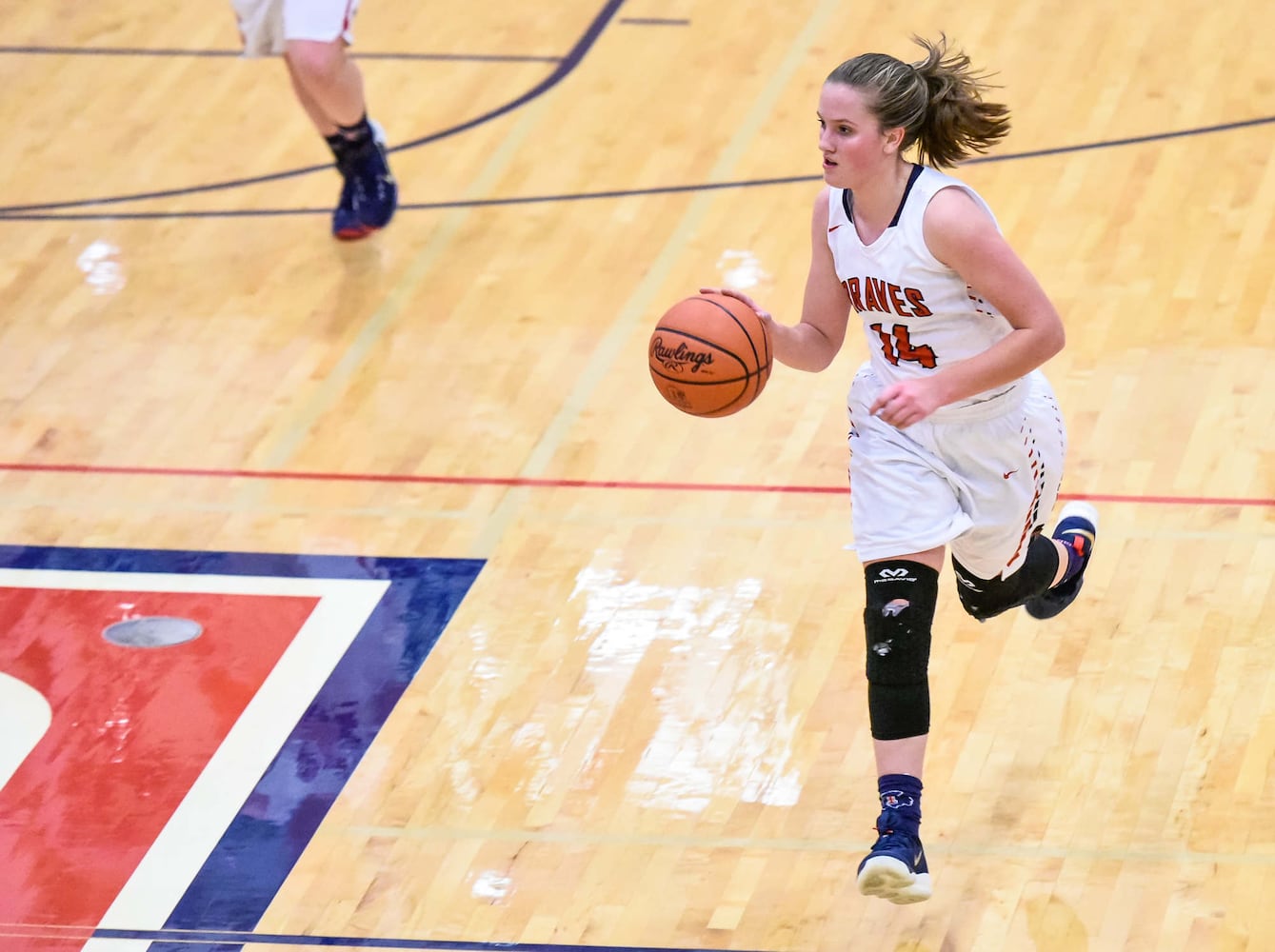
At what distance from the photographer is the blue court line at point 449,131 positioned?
820 centimetres

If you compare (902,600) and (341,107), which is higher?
(902,600)

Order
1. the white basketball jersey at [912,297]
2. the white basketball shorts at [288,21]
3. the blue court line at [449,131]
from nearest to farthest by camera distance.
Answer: the white basketball jersey at [912,297]
the white basketball shorts at [288,21]
the blue court line at [449,131]

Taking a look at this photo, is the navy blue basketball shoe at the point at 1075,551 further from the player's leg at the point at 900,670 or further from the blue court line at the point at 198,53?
the blue court line at the point at 198,53

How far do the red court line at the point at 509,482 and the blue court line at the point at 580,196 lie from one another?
1903 mm

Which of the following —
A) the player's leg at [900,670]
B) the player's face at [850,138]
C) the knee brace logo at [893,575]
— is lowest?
the player's leg at [900,670]

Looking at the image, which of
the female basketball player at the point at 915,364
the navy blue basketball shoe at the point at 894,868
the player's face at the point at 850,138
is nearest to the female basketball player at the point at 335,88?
the female basketball player at the point at 915,364

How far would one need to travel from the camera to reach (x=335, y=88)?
7.51 m

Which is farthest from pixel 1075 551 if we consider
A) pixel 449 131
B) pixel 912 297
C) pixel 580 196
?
pixel 449 131

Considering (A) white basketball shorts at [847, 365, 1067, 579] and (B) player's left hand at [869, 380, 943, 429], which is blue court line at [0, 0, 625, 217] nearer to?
(A) white basketball shorts at [847, 365, 1067, 579]

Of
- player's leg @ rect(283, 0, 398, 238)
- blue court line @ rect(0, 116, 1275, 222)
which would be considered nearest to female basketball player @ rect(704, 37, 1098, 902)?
player's leg @ rect(283, 0, 398, 238)

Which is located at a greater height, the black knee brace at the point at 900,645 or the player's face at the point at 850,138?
the player's face at the point at 850,138

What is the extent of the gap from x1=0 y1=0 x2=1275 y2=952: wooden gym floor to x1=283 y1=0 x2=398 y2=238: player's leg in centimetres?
15

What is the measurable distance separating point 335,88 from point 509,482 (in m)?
2.06

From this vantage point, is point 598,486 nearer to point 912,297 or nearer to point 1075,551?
point 1075,551
